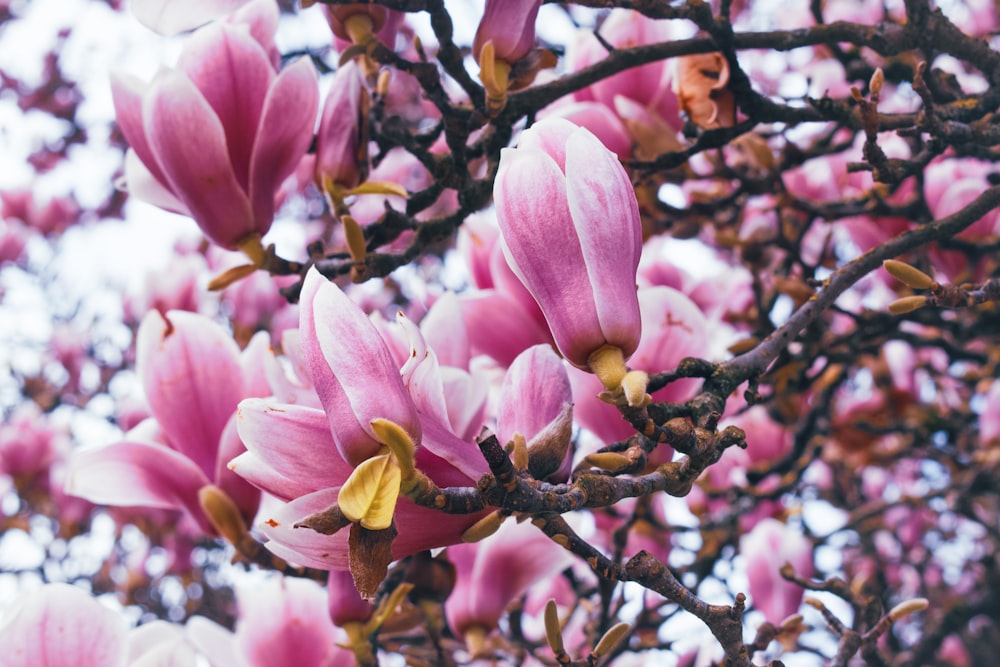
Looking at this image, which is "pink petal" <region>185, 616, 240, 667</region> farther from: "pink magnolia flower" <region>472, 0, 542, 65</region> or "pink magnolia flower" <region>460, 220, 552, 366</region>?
"pink magnolia flower" <region>472, 0, 542, 65</region>

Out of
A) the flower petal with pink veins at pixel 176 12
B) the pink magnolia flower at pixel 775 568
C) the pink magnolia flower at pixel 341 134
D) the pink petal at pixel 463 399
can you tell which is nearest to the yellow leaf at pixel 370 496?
the pink petal at pixel 463 399

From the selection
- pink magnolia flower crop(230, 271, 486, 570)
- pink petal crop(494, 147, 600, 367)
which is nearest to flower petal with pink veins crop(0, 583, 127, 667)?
pink magnolia flower crop(230, 271, 486, 570)

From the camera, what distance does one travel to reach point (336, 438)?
20.4 inches

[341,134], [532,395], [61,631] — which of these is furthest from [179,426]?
[532,395]

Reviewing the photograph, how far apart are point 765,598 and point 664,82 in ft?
2.35

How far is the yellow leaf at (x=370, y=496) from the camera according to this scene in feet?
1.57

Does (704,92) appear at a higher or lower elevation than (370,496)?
higher

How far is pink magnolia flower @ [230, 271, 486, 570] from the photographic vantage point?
51 cm

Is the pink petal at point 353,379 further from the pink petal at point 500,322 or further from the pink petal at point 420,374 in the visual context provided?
the pink petal at point 500,322

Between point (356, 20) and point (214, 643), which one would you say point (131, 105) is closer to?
point (356, 20)

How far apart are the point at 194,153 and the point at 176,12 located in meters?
0.20

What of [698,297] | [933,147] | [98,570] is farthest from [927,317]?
[98,570]

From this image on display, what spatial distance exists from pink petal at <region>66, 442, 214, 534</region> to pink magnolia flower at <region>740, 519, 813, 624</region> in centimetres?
77

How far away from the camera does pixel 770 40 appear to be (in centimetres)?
89
